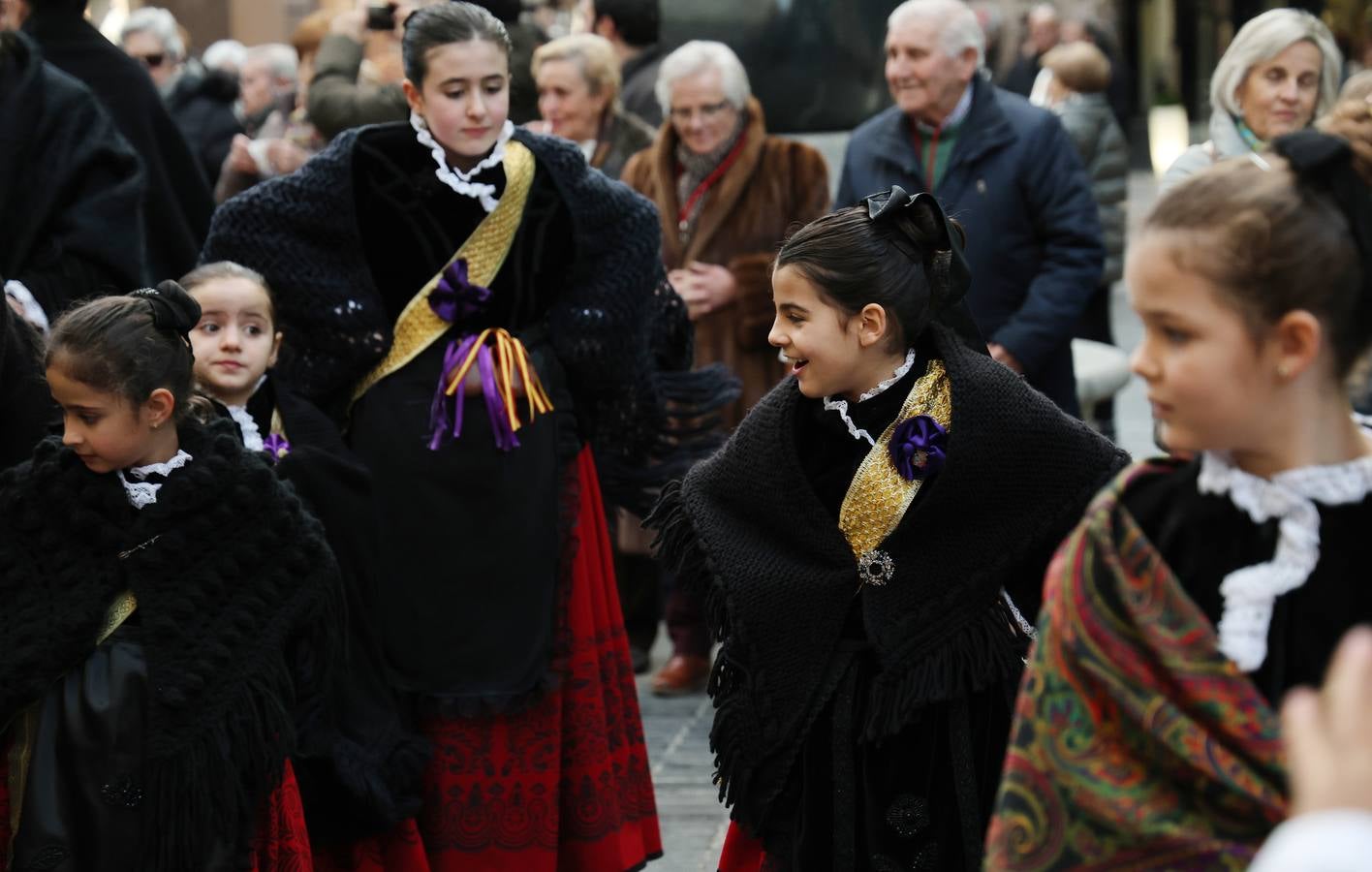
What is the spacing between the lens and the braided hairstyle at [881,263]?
373 cm

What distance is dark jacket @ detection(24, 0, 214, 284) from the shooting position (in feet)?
20.3

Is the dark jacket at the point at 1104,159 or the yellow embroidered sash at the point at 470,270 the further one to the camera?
the dark jacket at the point at 1104,159

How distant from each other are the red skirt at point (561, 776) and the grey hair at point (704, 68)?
7.09 ft

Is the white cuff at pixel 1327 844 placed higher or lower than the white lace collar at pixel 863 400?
higher

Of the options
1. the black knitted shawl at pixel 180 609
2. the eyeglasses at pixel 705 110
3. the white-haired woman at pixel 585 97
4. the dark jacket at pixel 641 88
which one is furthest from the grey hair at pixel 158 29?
the black knitted shawl at pixel 180 609

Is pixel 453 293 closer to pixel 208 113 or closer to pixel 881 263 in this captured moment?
pixel 881 263

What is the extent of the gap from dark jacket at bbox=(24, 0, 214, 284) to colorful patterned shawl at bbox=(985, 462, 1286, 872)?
431 cm

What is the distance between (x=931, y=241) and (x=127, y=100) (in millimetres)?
3229

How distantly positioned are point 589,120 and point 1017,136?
1.64 m

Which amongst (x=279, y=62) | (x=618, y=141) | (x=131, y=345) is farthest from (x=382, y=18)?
(x=279, y=62)

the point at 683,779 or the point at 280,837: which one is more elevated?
the point at 280,837

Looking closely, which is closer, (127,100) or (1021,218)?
(127,100)

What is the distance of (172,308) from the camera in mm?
3846

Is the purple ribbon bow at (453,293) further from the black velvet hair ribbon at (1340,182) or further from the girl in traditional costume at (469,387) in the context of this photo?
the black velvet hair ribbon at (1340,182)
